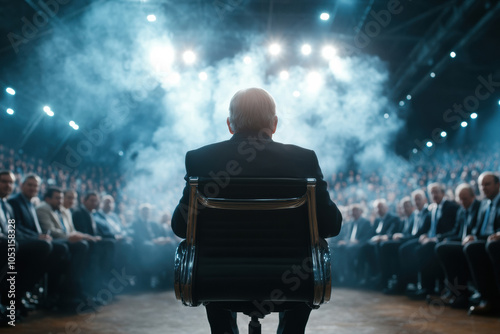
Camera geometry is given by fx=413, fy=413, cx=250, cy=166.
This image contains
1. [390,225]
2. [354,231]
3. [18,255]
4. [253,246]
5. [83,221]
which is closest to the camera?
[253,246]

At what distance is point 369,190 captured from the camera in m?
10.7

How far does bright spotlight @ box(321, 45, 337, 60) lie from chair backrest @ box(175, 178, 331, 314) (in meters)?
7.69

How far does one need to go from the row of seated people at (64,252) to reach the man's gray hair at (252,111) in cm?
243

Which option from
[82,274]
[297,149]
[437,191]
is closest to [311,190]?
[297,149]

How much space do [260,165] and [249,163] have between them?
0.13 feet

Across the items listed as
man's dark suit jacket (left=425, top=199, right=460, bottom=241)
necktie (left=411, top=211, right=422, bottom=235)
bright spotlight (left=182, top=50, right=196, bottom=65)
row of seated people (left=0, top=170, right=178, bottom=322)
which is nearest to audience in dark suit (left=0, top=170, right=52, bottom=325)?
row of seated people (left=0, top=170, right=178, bottom=322)

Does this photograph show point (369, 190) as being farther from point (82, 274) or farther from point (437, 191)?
point (82, 274)

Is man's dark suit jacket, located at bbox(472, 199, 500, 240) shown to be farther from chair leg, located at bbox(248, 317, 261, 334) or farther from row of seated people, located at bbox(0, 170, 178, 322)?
row of seated people, located at bbox(0, 170, 178, 322)

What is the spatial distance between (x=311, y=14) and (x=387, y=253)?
457cm

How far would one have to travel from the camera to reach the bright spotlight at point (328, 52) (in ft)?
27.8

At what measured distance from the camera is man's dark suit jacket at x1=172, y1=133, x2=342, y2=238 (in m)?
1.40

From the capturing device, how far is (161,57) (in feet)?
26.2

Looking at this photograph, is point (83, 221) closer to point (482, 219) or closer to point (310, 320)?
point (310, 320)

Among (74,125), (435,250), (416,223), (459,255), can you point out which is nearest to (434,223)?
(416,223)
